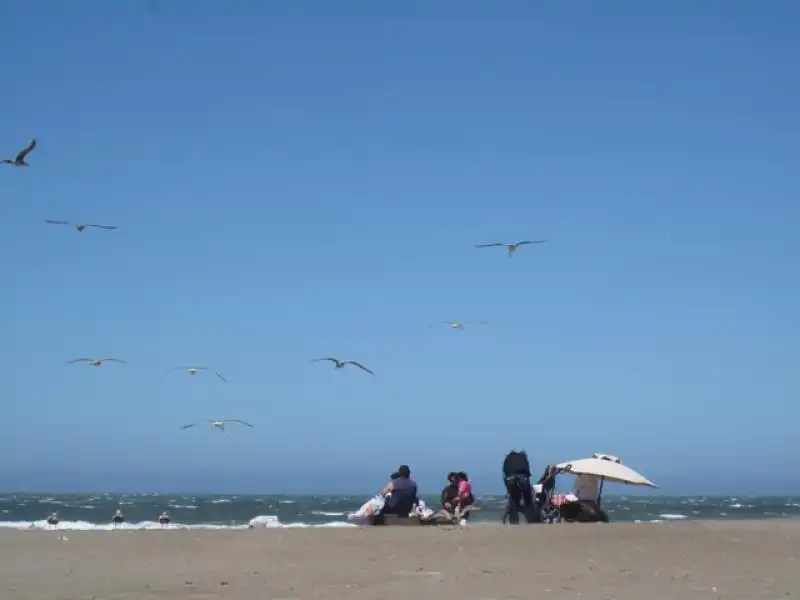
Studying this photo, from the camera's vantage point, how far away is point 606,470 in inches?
739

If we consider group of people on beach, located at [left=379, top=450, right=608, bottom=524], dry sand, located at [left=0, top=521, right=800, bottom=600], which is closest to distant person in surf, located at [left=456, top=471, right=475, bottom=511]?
group of people on beach, located at [left=379, top=450, right=608, bottom=524]

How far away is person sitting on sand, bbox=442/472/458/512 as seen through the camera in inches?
717

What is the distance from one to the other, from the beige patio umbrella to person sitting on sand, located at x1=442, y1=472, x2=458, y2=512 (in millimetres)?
1915

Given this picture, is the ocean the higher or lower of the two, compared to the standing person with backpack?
lower

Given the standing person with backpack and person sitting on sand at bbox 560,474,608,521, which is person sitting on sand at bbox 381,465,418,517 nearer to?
the standing person with backpack

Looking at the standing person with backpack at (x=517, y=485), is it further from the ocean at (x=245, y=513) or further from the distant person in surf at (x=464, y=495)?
the ocean at (x=245, y=513)

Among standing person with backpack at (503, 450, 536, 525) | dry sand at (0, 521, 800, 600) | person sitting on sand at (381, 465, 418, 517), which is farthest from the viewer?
standing person with backpack at (503, 450, 536, 525)

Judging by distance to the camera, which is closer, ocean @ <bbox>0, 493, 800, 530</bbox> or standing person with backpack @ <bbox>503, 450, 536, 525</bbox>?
standing person with backpack @ <bbox>503, 450, 536, 525</bbox>

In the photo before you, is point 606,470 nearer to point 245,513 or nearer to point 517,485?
point 517,485

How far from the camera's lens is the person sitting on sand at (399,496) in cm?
1738

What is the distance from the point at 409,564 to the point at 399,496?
6.40m

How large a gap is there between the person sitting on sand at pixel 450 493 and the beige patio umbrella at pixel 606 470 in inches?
75.4

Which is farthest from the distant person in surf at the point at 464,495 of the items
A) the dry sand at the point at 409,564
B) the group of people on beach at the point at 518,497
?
the dry sand at the point at 409,564

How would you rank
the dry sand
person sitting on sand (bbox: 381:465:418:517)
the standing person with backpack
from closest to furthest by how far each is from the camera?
the dry sand, person sitting on sand (bbox: 381:465:418:517), the standing person with backpack
